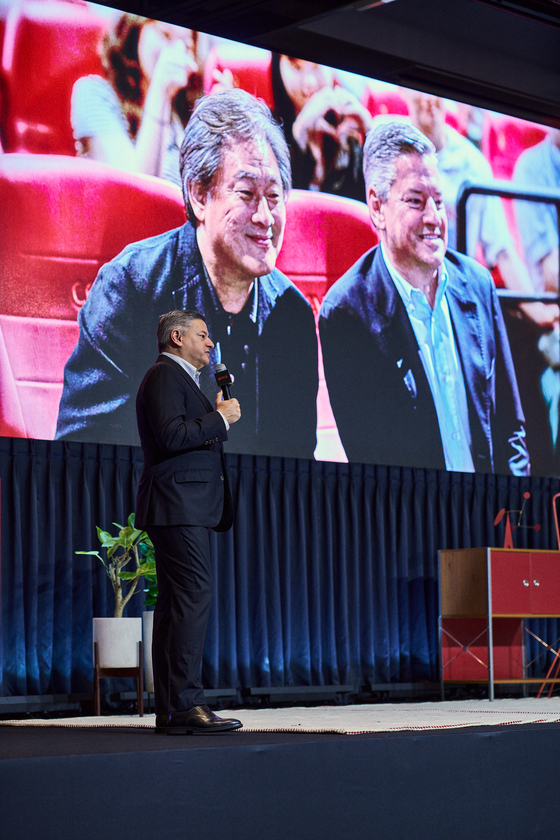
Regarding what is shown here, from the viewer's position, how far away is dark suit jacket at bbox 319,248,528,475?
5988 millimetres

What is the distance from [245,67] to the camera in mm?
5812

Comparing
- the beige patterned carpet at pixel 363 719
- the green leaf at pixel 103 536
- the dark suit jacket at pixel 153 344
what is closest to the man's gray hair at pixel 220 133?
the dark suit jacket at pixel 153 344

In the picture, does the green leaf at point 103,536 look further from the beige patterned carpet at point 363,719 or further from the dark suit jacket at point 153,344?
the beige patterned carpet at point 363,719

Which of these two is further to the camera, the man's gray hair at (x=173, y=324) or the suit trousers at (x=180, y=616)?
the man's gray hair at (x=173, y=324)

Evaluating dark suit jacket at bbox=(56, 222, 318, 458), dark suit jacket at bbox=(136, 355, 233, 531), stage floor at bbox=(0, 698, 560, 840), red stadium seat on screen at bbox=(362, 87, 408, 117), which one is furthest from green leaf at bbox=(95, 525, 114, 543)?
red stadium seat on screen at bbox=(362, 87, 408, 117)

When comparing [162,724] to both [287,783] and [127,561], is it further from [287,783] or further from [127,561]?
[127,561]

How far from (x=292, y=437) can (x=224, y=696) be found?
1.40 m

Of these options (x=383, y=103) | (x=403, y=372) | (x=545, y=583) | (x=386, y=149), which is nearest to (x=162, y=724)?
(x=403, y=372)

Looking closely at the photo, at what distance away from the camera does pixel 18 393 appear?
4.86 m

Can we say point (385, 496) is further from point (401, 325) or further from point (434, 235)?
point (434, 235)

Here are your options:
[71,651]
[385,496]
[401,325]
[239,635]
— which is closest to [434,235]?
Answer: [401,325]

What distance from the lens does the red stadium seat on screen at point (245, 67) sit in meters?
5.70

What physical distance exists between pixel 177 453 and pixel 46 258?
89.9 inches

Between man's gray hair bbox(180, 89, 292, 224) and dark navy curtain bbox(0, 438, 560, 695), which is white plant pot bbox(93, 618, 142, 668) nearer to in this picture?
dark navy curtain bbox(0, 438, 560, 695)
